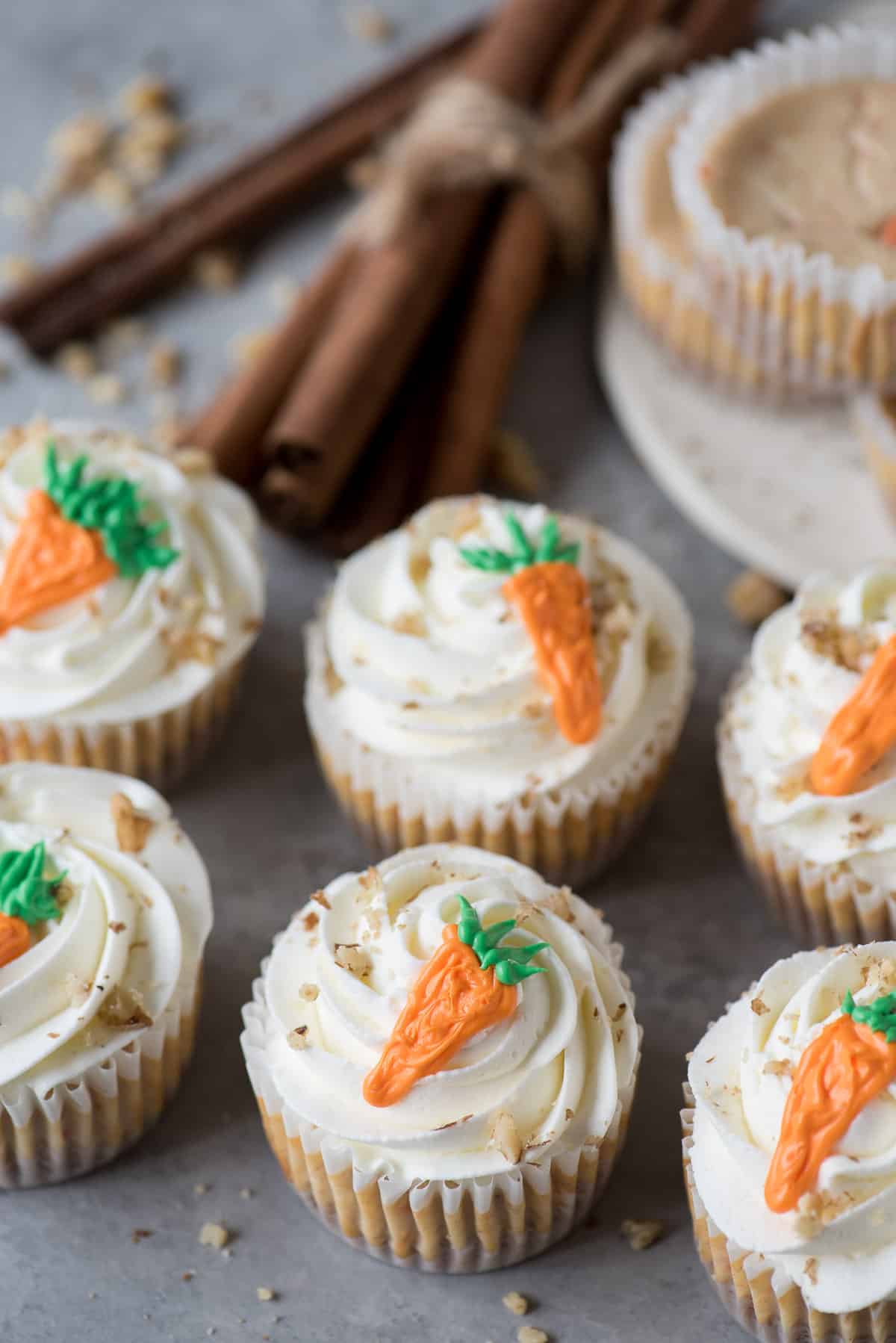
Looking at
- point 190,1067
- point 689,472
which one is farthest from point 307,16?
point 190,1067

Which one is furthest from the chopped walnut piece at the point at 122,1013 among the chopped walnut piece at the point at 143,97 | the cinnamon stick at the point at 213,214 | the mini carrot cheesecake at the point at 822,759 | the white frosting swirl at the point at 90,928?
the chopped walnut piece at the point at 143,97

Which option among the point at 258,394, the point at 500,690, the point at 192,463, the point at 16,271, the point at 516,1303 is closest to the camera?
the point at 516,1303

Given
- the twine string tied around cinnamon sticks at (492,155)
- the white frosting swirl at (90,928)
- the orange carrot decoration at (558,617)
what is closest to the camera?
the white frosting swirl at (90,928)

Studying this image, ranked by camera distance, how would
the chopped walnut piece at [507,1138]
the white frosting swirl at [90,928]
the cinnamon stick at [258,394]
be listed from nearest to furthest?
the chopped walnut piece at [507,1138] → the white frosting swirl at [90,928] → the cinnamon stick at [258,394]

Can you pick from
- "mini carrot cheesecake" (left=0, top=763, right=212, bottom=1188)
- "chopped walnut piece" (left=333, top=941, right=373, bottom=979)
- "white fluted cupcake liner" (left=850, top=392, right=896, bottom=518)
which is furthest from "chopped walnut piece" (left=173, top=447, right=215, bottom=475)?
"white fluted cupcake liner" (left=850, top=392, right=896, bottom=518)

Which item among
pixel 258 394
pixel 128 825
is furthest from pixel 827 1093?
pixel 258 394

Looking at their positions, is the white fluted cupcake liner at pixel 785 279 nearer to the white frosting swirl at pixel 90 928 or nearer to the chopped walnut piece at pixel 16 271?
the chopped walnut piece at pixel 16 271

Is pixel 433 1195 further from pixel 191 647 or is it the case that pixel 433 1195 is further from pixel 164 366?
pixel 164 366
